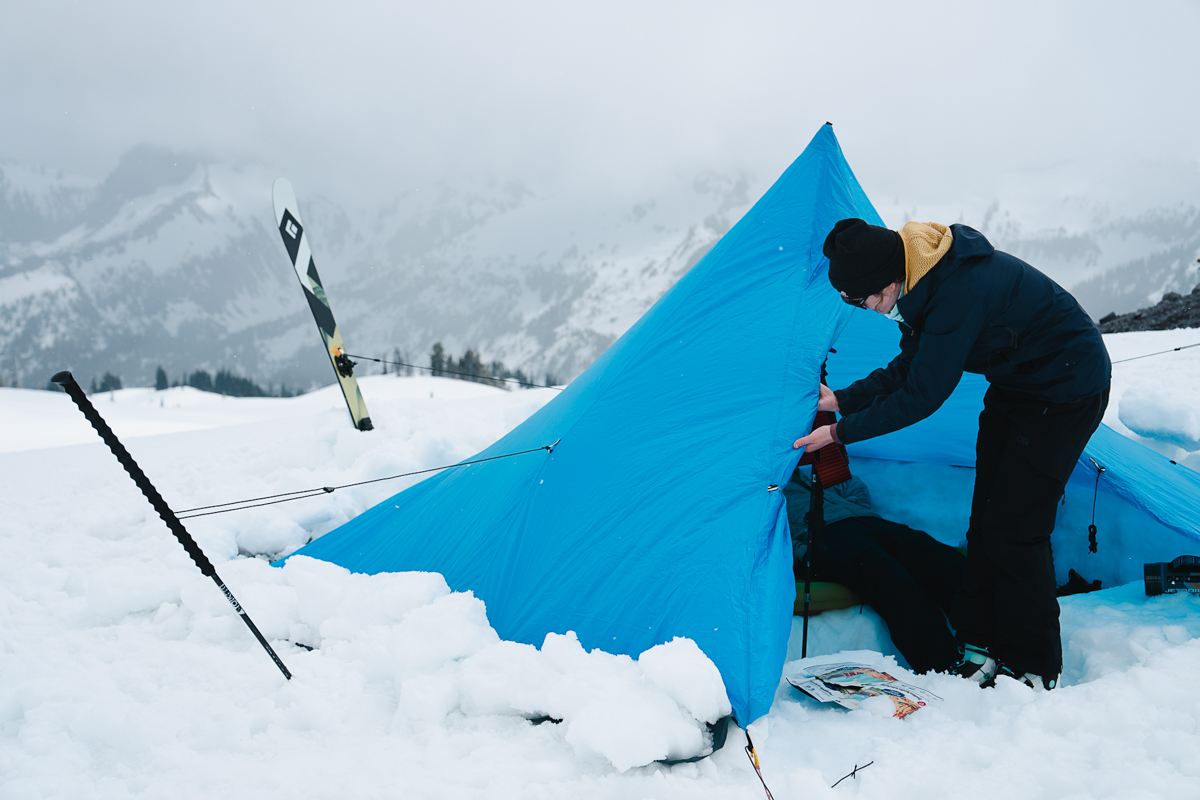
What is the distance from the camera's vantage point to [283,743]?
1.65 meters

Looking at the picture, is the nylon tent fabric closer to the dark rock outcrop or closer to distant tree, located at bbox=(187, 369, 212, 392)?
the dark rock outcrop

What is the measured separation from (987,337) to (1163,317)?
21784 mm

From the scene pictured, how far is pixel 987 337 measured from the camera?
6.12ft

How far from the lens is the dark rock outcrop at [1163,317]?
1639cm

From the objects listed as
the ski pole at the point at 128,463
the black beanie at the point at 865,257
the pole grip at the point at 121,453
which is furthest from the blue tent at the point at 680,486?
the pole grip at the point at 121,453

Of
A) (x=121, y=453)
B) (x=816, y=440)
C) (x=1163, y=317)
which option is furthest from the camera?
(x=1163, y=317)

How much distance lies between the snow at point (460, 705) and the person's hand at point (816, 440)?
0.76 metres

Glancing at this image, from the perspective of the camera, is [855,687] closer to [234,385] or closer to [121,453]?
[121,453]

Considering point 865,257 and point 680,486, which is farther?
point 680,486

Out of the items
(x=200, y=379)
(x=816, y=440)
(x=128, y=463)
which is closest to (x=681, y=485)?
(x=816, y=440)

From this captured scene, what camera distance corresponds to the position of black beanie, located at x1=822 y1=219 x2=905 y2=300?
1.76 metres

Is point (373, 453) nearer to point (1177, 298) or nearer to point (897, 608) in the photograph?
point (897, 608)

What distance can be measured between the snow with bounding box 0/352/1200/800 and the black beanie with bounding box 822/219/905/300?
1142 millimetres

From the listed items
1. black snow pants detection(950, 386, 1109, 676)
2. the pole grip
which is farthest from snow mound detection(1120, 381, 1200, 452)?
the pole grip
